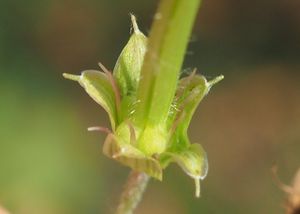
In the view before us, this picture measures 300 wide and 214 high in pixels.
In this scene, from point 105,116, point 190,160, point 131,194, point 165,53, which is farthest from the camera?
point 105,116

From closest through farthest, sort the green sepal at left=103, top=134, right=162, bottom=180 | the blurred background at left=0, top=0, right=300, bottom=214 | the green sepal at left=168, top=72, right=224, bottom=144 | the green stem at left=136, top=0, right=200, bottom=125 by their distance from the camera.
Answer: the green stem at left=136, top=0, right=200, bottom=125
the green sepal at left=103, top=134, right=162, bottom=180
the green sepal at left=168, top=72, right=224, bottom=144
the blurred background at left=0, top=0, right=300, bottom=214

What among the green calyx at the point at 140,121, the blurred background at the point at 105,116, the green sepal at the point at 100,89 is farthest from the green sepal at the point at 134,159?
the blurred background at the point at 105,116

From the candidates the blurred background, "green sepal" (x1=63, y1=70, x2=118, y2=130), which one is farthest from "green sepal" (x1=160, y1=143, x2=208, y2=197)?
the blurred background

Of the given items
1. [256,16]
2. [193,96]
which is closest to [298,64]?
[256,16]

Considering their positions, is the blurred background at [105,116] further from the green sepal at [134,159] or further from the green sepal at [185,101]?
the green sepal at [134,159]

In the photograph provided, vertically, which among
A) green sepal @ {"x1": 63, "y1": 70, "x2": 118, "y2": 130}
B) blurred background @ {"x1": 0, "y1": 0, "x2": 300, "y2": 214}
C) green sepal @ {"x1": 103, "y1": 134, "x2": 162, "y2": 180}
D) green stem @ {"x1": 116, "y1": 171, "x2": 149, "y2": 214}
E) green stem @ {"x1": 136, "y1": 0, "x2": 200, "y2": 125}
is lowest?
blurred background @ {"x1": 0, "y1": 0, "x2": 300, "y2": 214}

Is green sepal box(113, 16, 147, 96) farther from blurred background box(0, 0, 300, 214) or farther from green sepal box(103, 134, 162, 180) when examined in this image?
blurred background box(0, 0, 300, 214)

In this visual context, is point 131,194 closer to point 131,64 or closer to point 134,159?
point 134,159

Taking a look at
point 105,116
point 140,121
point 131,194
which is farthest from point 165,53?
point 105,116
